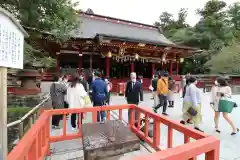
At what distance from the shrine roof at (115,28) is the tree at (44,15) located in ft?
25.3

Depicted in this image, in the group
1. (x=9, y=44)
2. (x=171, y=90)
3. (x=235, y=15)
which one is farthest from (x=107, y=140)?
(x=235, y=15)

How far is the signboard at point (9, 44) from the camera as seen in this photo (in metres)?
1.20

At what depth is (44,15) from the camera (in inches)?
256

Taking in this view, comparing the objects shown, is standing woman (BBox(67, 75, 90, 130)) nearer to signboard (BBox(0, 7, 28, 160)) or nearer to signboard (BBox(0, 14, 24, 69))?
signboard (BBox(0, 14, 24, 69))

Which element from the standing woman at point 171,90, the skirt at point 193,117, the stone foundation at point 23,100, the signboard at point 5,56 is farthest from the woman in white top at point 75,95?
the standing woman at point 171,90

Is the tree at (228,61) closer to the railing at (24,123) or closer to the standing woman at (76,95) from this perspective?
the standing woman at (76,95)

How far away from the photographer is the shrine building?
11586 mm

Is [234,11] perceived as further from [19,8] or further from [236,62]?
[19,8]

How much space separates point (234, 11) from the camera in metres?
31.7

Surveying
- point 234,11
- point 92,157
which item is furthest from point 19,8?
point 234,11

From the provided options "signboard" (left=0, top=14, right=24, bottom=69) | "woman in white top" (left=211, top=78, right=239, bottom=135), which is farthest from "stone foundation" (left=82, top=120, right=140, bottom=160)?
"woman in white top" (left=211, top=78, right=239, bottom=135)

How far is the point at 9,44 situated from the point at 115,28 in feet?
57.2

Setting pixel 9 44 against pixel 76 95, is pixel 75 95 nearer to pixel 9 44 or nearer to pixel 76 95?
pixel 76 95

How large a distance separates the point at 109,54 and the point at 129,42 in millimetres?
1487
